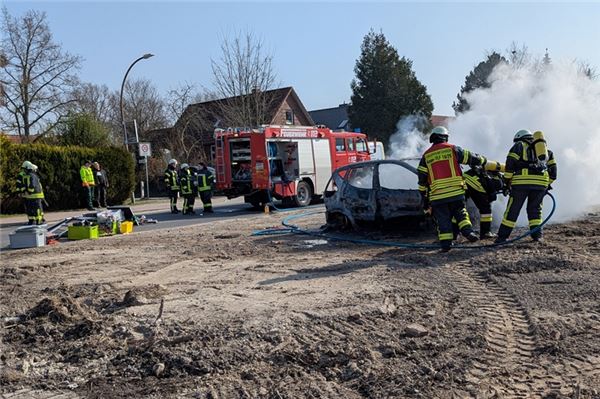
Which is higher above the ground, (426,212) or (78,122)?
(78,122)

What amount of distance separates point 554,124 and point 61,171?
17.9m

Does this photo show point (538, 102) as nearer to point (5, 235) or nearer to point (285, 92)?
point (5, 235)

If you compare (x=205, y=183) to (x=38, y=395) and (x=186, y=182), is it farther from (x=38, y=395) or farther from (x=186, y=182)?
(x=38, y=395)

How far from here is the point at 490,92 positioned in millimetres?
14719

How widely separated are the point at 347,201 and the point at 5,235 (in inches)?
358

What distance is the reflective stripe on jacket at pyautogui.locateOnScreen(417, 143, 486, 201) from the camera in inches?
308

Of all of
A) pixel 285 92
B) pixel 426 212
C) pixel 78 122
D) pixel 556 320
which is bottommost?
pixel 556 320

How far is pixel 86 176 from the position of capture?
63.6 ft

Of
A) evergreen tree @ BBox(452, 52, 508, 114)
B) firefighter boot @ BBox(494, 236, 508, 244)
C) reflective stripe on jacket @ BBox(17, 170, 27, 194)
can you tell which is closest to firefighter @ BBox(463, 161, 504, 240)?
firefighter boot @ BBox(494, 236, 508, 244)

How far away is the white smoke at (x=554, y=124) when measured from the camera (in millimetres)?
11461

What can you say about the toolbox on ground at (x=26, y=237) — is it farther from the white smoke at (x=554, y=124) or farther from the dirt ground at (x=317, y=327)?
the white smoke at (x=554, y=124)

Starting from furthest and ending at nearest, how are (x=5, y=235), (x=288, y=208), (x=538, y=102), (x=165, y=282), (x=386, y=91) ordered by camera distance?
(x=386, y=91) < (x=288, y=208) < (x=5, y=235) < (x=538, y=102) < (x=165, y=282)

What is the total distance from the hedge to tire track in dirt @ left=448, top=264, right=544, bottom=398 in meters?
18.8

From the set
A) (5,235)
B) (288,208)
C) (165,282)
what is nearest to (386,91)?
(288,208)
